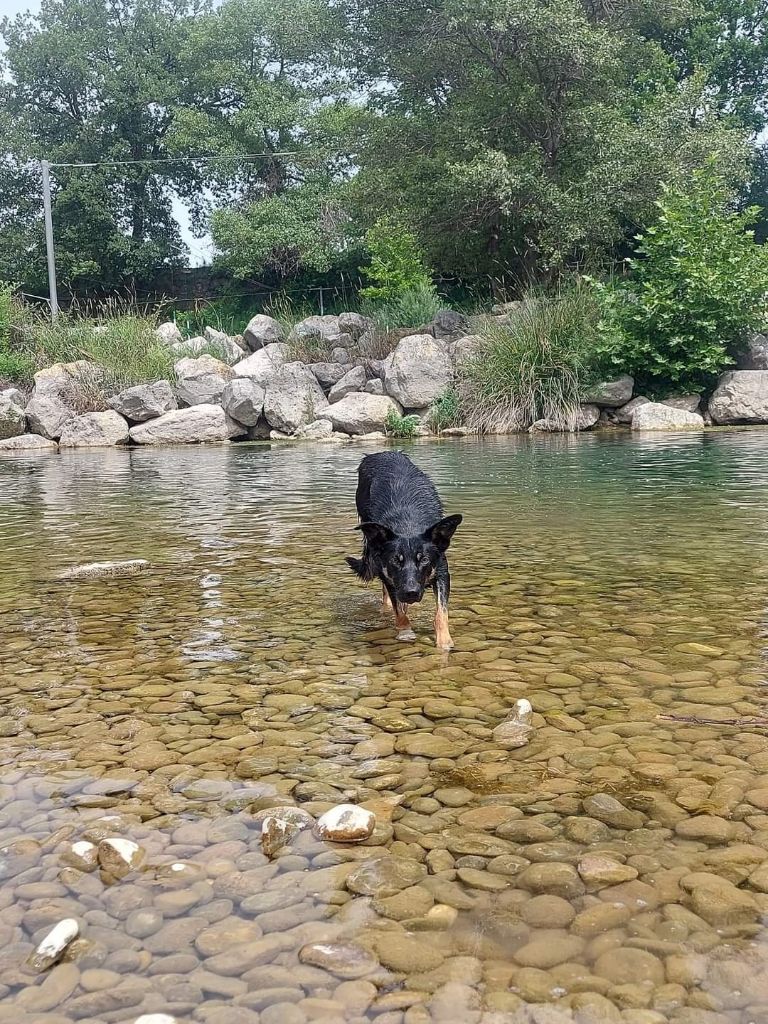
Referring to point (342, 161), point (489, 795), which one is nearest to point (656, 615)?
point (489, 795)

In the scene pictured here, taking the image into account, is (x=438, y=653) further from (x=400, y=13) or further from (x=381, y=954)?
(x=400, y=13)

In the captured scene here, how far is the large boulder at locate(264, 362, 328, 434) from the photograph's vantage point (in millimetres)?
22141

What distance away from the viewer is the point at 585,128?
80.1 ft

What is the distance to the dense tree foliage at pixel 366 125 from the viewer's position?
79.3 ft

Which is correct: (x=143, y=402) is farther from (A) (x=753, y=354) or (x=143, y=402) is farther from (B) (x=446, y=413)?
(A) (x=753, y=354)

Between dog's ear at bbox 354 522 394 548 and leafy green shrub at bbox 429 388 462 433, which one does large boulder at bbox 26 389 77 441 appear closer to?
leafy green shrub at bbox 429 388 462 433

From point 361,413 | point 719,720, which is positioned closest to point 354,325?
point 361,413

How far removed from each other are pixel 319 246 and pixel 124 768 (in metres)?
34.5

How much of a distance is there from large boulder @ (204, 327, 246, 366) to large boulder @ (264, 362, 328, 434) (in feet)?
14.6

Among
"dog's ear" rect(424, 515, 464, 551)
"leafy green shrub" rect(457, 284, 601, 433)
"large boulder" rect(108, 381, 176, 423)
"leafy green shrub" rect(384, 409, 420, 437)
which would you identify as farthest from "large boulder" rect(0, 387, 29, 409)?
"dog's ear" rect(424, 515, 464, 551)

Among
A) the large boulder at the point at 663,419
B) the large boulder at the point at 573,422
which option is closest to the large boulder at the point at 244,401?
the large boulder at the point at 573,422

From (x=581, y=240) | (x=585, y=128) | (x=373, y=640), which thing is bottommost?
(x=373, y=640)

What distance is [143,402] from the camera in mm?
22359

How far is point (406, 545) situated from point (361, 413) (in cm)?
1674
